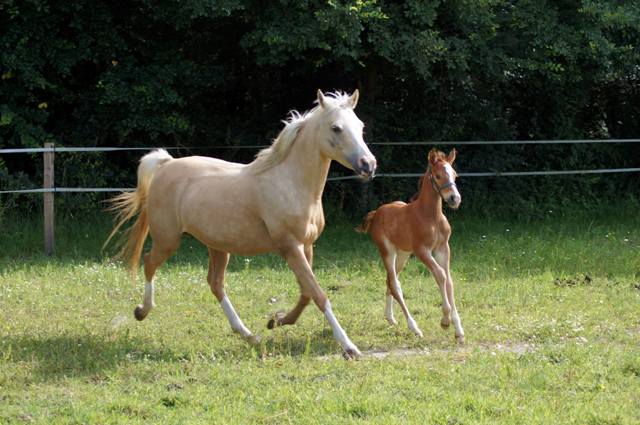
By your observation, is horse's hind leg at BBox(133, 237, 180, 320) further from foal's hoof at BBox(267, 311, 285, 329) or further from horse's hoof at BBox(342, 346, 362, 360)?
horse's hoof at BBox(342, 346, 362, 360)

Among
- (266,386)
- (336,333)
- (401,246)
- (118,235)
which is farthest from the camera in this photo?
(118,235)

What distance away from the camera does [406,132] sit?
14.3m

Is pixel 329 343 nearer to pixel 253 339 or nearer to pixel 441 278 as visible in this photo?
pixel 253 339

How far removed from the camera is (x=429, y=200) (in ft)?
24.7

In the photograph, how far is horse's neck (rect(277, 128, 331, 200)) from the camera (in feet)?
22.9

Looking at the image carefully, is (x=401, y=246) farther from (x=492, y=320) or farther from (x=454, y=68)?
(x=454, y=68)

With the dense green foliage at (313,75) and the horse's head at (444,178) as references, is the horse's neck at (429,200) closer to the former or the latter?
the horse's head at (444,178)

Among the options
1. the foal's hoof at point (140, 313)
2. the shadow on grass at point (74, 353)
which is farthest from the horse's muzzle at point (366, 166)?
→ the foal's hoof at point (140, 313)

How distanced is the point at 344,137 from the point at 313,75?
7.33 m

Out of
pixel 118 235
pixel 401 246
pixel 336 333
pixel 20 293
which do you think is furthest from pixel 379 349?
pixel 118 235

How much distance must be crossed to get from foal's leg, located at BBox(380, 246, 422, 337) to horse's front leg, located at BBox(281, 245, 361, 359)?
0.75m

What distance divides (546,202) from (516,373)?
8652mm

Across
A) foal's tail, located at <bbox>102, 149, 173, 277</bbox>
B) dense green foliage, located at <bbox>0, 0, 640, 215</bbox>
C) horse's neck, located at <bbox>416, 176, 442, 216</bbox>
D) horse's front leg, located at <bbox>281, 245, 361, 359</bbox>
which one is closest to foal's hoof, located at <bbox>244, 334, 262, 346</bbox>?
horse's front leg, located at <bbox>281, 245, 361, 359</bbox>

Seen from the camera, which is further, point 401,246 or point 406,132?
point 406,132
